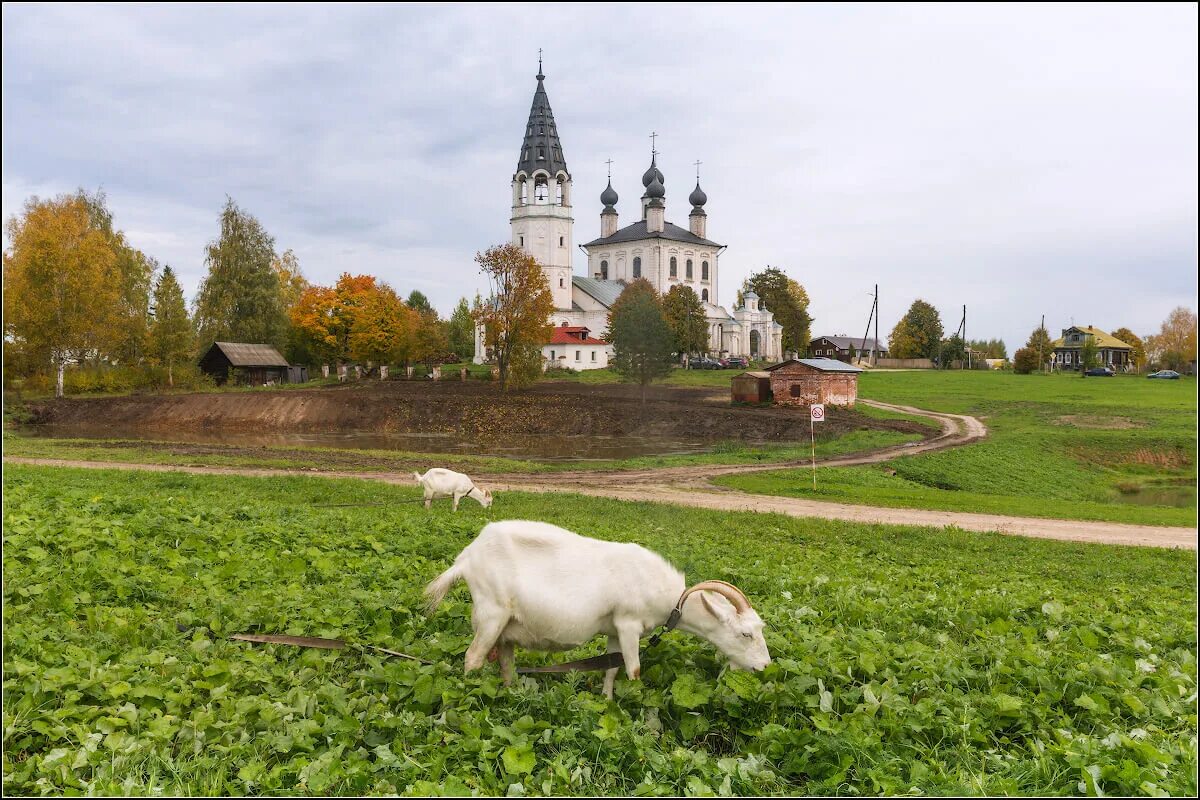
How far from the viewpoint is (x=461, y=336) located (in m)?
46.4

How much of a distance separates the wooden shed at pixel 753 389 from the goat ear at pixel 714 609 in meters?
38.0

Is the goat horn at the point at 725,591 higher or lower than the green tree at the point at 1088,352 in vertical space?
lower

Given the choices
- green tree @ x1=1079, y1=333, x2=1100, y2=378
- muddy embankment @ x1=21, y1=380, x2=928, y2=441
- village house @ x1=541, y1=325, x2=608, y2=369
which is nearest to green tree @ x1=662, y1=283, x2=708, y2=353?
village house @ x1=541, y1=325, x2=608, y2=369

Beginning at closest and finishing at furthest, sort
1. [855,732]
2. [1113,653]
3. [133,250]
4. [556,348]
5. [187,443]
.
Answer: [855,732] → [1113,653] → [133,250] → [187,443] → [556,348]

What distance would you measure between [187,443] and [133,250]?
9.11 meters

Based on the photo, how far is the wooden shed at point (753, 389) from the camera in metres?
41.8

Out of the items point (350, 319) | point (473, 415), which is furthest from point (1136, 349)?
point (473, 415)

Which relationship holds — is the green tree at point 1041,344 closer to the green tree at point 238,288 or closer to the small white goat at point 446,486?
A: the small white goat at point 446,486

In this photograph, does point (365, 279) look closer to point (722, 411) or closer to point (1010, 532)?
point (1010, 532)

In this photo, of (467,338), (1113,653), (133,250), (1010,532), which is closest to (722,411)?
(467,338)

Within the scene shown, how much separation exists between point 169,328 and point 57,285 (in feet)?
37.2

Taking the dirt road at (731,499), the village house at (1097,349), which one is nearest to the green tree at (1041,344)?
the village house at (1097,349)

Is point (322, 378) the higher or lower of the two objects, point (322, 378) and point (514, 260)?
the lower

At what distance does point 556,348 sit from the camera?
66.4 meters
